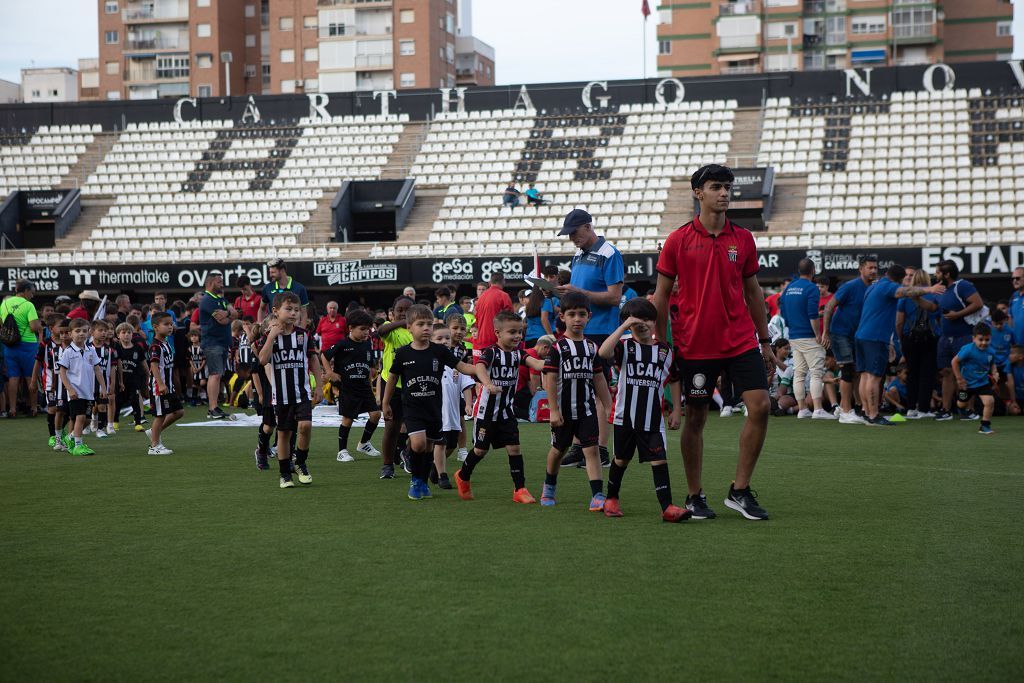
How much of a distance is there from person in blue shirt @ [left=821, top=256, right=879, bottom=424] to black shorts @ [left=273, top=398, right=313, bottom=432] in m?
7.50

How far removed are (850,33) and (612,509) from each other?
238 ft

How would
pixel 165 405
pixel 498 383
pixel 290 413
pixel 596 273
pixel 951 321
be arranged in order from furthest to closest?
pixel 951 321, pixel 165 405, pixel 290 413, pixel 596 273, pixel 498 383

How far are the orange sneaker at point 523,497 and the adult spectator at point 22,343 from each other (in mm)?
10653

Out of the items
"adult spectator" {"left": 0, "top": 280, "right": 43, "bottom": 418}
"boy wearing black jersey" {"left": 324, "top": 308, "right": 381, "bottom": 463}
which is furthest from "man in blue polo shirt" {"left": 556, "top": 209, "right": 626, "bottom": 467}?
"adult spectator" {"left": 0, "top": 280, "right": 43, "bottom": 418}

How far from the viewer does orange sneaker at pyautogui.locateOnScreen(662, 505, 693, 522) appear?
647cm

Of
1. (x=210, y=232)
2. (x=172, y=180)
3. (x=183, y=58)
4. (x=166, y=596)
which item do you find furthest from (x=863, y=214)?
(x=183, y=58)

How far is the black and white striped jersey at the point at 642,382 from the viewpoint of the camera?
676 centimetres

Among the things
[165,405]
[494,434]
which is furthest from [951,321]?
[165,405]

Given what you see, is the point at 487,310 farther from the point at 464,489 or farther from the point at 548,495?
the point at 548,495

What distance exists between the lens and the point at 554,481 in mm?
7406

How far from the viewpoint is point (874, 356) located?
1330 centimetres

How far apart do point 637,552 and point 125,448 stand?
319 inches

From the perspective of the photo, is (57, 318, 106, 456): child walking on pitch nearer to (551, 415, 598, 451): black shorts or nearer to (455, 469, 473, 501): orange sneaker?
(455, 469, 473, 501): orange sneaker

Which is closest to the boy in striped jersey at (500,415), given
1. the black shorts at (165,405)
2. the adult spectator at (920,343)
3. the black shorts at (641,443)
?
the black shorts at (641,443)
